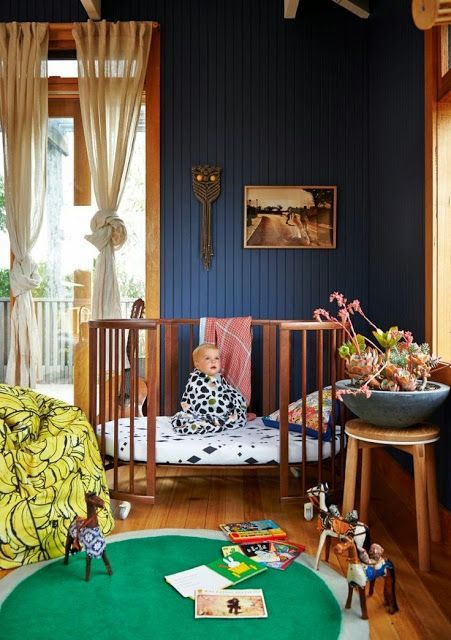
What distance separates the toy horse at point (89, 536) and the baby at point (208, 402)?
999 mm

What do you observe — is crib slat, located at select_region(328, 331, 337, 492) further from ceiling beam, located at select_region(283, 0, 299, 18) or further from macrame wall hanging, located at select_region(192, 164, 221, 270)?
ceiling beam, located at select_region(283, 0, 299, 18)

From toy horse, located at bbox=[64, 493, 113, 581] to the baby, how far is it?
999 mm

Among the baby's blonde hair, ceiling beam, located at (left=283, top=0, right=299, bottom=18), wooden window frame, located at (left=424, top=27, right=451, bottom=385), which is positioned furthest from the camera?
ceiling beam, located at (left=283, top=0, right=299, bottom=18)

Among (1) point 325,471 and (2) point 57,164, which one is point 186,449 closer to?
(1) point 325,471

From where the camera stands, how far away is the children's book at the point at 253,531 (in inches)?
93.3

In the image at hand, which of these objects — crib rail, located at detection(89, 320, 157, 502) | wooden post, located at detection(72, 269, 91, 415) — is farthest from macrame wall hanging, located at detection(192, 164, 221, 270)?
crib rail, located at detection(89, 320, 157, 502)

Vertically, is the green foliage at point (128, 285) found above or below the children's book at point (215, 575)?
above

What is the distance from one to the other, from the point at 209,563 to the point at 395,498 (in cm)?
117

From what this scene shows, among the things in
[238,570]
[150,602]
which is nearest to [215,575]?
[238,570]

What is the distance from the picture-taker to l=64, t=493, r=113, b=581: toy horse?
6.64ft

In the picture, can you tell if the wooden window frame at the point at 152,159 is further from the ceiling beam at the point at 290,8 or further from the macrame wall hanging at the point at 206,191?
the ceiling beam at the point at 290,8

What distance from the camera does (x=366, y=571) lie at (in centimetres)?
181

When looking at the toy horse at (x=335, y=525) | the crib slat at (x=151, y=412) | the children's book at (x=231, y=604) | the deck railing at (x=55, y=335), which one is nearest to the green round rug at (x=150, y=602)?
the children's book at (x=231, y=604)

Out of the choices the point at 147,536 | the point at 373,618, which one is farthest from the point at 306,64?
the point at 373,618
